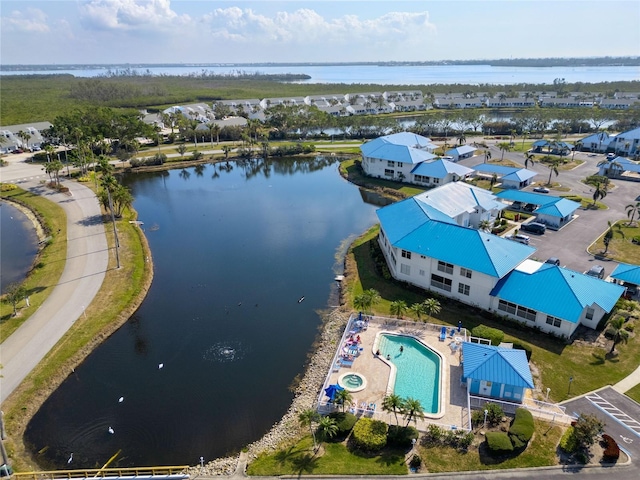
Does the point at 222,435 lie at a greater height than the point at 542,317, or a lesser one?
lesser

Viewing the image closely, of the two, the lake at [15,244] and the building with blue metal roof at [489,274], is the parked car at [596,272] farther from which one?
the lake at [15,244]

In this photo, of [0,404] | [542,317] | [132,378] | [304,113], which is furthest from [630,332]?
[304,113]

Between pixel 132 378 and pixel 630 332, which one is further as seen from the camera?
pixel 630 332

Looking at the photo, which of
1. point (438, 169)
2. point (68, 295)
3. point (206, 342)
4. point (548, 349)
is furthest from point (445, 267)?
point (438, 169)

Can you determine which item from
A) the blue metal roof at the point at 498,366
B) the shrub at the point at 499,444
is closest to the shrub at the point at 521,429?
the shrub at the point at 499,444

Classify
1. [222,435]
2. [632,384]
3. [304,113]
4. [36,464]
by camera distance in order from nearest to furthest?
[36,464] < [222,435] < [632,384] < [304,113]

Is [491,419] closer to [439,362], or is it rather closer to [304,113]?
[439,362]

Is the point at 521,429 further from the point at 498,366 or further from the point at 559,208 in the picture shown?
the point at 559,208
